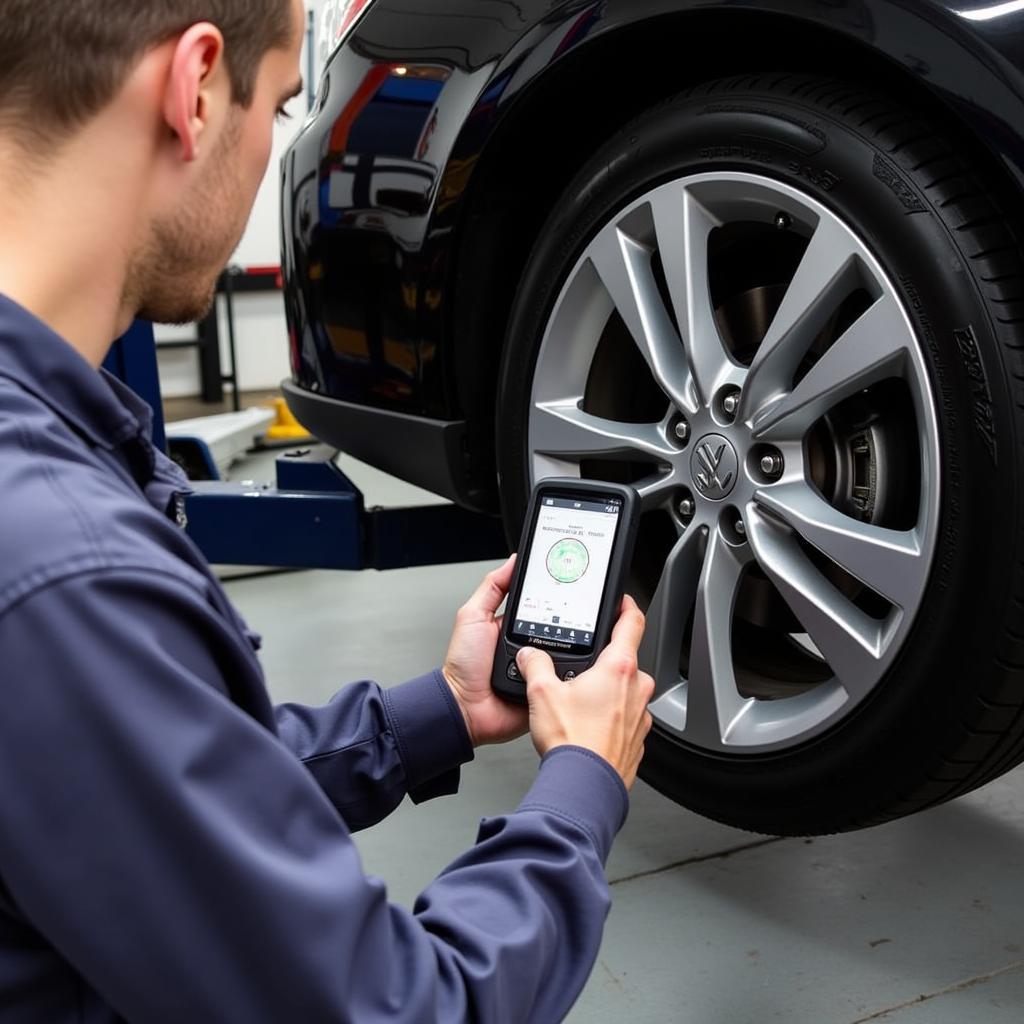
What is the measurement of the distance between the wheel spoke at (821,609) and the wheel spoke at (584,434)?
0.17 m

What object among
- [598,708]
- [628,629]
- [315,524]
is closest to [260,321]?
[315,524]

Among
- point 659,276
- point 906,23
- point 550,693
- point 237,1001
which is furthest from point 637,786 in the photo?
point 237,1001

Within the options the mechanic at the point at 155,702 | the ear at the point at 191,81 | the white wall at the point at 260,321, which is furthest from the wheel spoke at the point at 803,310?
the white wall at the point at 260,321

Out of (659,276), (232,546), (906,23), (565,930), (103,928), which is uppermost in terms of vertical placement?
(906,23)

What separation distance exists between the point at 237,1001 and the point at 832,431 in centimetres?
94

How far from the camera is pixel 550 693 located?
3.10ft

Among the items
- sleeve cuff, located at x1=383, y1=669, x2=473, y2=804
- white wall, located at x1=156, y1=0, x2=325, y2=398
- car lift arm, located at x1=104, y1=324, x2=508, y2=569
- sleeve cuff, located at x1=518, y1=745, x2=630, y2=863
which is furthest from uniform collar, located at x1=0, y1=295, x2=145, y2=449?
white wall, located at x1=156, y1=0, x2=325, y2=398

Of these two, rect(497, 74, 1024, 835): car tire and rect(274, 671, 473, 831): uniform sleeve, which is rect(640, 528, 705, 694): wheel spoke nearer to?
rect(497, 74, 1024, 835): car tire

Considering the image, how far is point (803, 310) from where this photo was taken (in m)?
1.28

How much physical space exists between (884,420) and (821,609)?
0.70 feet

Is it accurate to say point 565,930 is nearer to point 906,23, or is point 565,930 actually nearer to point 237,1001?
point 237,1001

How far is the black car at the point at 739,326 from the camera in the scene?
1.15m

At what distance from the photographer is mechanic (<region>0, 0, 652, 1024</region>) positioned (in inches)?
22.4

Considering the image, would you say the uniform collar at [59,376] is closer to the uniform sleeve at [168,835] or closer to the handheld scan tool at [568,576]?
the uniform sleeve at [168,835]
